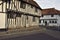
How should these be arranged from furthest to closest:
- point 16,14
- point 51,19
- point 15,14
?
point 51,19 → point 16,14 → point 15,14

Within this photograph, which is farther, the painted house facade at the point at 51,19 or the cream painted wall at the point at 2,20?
the painted house facade at the point at 51,19

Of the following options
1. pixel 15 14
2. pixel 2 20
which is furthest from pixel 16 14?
pixel 2 20

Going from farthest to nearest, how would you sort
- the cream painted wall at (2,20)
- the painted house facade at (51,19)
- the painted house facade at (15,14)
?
the painted house facade at (51,19) < the painted house facade at (15,14) < the cream painted wall at (2,20)

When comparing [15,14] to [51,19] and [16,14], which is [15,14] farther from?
[51,19]

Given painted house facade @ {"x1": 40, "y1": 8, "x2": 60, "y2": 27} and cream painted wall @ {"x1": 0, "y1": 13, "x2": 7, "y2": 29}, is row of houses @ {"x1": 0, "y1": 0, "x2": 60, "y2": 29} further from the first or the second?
painted house facade @ {"x1": 40, "y1": 8, "x2": 60, "y2": 27}

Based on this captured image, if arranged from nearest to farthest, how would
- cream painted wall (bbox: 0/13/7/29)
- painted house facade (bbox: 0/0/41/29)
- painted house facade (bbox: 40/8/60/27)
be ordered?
cream painted wall (bbox: 0/13/7/29) < painted house facade (bbox: 0/0/41/29) < painted house facade (bbox: 40/8/60/27)

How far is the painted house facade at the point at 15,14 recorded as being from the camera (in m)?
29.5

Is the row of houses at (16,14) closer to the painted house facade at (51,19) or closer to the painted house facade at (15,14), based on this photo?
the painted house facade at (15,14)

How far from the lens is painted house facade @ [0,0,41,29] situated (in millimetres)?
29516

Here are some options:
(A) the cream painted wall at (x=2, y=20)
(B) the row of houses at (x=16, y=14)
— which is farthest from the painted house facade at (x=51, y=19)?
(A) the cream painted wall at (x=2, y=20)

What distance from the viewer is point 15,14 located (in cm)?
3366

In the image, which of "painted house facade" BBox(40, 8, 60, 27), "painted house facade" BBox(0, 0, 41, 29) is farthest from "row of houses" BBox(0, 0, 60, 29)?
"painted house facade" BBox(40, 8, 60, 27)

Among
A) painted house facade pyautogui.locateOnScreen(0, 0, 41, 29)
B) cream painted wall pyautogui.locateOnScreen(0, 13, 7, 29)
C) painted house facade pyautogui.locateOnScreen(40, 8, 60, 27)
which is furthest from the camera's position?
painted house facade pyautogui.locateOnScreen(40, 8, 60, 27)

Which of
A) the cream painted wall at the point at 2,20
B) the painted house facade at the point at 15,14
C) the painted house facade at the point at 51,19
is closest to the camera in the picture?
the cream painted wall at the point at 2,20
